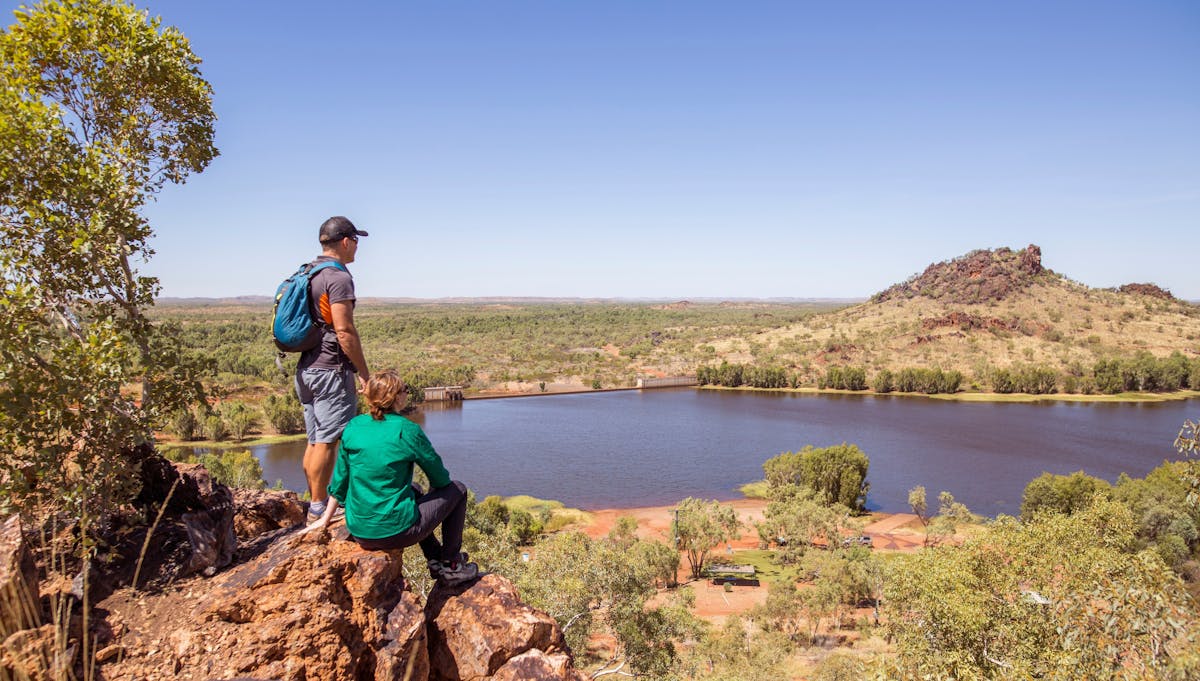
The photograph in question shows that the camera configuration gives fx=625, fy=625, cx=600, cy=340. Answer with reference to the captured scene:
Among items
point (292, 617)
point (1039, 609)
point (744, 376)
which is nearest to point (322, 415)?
point (292, 617)

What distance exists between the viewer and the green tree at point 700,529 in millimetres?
31266

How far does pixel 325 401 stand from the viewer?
17.6 feet

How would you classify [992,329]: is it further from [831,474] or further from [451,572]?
[451,572]

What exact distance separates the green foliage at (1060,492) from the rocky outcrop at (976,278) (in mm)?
102883

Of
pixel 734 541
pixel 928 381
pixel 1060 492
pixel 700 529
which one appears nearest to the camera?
pixel 700 529

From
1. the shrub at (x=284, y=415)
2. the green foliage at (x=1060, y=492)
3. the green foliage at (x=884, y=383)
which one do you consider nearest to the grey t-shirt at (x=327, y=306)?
the green foliage at (x=1060, y=492)

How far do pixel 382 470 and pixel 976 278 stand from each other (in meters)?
161

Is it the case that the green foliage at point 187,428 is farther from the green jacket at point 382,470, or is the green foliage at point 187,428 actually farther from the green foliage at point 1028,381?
the green foliage at point 1028,381

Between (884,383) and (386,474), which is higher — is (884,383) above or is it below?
below

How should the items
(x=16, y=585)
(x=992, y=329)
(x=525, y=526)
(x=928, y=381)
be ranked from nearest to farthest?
1. (x=16, y=585)
2. (x=525, y=526)
3. (x=928, y=381)
4. (x=992, y=329)

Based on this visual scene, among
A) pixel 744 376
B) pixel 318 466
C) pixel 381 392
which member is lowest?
pixel 744 376

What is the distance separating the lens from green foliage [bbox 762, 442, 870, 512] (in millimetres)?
40906

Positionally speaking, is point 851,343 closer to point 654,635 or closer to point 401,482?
point 654,635

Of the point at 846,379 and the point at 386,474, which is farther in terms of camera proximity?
the point at 846,379
